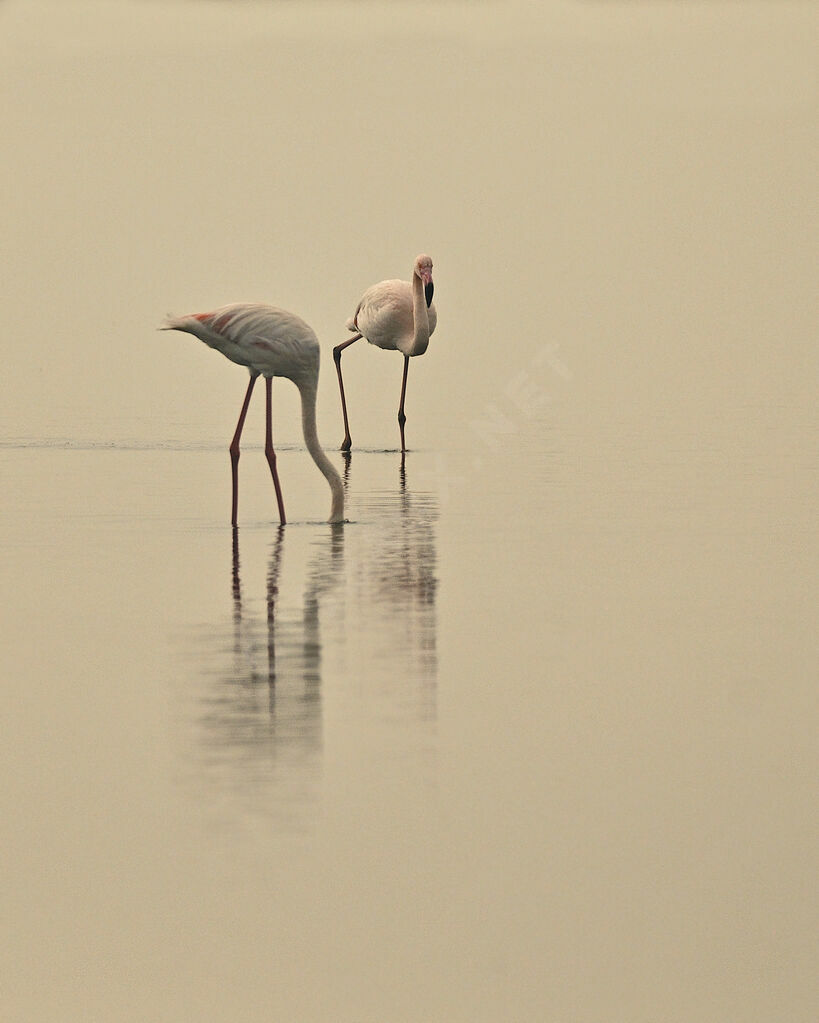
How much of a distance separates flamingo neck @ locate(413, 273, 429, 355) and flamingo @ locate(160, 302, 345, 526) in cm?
591

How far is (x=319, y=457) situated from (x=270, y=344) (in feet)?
2.88

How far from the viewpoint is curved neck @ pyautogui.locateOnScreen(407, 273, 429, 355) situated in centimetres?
2028

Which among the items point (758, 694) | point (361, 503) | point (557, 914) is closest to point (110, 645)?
point (758, 694)

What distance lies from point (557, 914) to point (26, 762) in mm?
2331

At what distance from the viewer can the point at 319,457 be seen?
14.0m

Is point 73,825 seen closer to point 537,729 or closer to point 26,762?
point 26,762

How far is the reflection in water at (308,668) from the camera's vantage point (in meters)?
7.04

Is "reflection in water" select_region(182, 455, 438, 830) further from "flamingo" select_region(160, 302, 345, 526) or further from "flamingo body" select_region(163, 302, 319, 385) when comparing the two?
"flamingo body" select_region(163, 302, 319, 385)

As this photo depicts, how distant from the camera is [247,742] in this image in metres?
7.38

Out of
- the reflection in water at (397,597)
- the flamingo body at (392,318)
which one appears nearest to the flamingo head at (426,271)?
the flamingo body at (392,318)

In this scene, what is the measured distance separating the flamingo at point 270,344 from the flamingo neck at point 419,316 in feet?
19.4

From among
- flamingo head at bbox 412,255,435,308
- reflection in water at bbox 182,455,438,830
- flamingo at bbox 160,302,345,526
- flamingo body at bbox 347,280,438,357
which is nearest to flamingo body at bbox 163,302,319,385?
flamingo at bbox 160,302,345,526

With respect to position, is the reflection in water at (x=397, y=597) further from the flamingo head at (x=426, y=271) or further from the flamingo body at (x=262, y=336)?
the flamingo head at (x=426, y=271)

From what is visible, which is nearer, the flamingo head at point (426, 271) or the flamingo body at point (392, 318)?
the flamingo head at point (426, 271)
